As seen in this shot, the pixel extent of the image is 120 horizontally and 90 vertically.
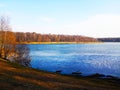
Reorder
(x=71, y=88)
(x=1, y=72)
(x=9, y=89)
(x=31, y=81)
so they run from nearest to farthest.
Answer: (x=9, y=89)
(x=71, y=88)
(x=31, y=81)
(x=1, y=72)

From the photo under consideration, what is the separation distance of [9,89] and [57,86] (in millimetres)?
4185

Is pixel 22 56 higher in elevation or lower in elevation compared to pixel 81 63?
higher

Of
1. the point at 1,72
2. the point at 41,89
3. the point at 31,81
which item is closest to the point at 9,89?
the point at 41,89

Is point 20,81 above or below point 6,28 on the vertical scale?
below

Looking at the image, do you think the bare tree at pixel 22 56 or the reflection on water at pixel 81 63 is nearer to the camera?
the reflection on water at pixel 81 63

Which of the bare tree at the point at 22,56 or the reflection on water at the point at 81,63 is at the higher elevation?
the bare tree at the point at 22,56

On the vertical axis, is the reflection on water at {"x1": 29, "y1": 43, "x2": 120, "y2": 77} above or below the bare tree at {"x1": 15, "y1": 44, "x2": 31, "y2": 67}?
below

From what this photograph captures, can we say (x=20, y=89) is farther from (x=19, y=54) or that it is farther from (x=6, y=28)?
(x=6, y=28)

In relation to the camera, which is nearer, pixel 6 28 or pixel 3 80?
pixel 3 80

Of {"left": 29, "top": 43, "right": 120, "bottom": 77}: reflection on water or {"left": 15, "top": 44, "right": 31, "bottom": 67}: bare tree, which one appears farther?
{"left": 15, "top": 44, "right": 31, "bottom": 67}: bare tree

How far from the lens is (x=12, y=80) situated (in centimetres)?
2203

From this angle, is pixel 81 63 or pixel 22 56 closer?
pixel 22 56

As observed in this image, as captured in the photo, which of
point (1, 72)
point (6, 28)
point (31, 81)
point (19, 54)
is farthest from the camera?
point (6, 28)

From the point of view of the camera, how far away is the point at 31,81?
2261 centimetres
